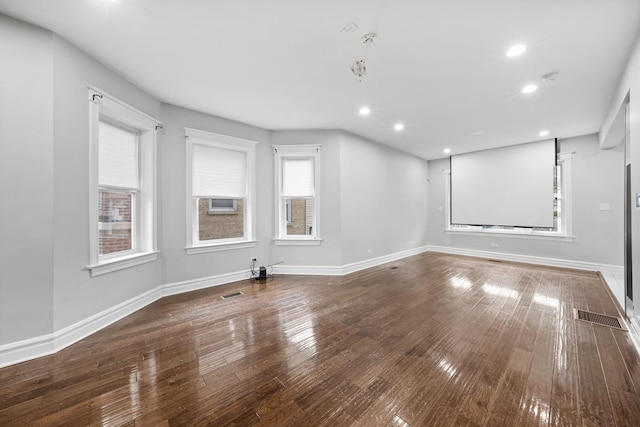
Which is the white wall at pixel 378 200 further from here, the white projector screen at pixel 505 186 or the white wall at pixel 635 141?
the white wall at pixel 635 141

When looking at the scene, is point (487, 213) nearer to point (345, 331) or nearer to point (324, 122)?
point (324, 122)

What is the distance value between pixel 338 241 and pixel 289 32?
3.33 m

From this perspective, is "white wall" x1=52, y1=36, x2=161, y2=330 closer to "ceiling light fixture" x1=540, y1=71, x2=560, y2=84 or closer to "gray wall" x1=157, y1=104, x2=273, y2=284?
"gray wall" x1=157, y1=104, x2=273, y2=284

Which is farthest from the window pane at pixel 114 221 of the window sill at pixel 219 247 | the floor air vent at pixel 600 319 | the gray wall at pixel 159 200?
the floor air vent at pixel 600 319

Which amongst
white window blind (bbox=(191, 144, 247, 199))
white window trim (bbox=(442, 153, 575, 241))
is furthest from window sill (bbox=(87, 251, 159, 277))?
white window trim (bbox=(442, 153, 575, 241))

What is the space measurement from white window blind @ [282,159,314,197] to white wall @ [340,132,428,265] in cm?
64

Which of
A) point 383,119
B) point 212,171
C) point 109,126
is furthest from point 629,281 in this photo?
point 109,126

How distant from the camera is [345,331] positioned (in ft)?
8.08

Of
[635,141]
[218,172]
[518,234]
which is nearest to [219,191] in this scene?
[218,172]

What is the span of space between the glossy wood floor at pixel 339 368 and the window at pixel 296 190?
158 cm

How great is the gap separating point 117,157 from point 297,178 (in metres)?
2.70

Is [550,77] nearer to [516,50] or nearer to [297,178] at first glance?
[516,50]

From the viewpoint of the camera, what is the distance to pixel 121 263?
278cm

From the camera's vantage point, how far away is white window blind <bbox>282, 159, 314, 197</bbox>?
4637 mm
